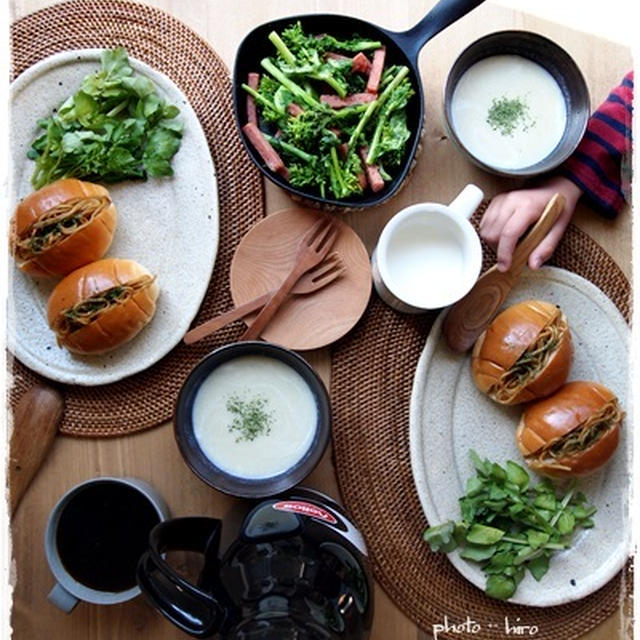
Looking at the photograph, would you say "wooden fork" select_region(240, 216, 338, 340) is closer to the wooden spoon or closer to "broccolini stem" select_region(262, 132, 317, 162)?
"broccolini stem" select_region(262, 132, 317, 162)

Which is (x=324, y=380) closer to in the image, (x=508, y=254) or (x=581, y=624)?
(x=508, y=254)

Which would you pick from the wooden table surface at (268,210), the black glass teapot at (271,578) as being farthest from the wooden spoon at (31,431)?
the black glass teapot at (271,578)

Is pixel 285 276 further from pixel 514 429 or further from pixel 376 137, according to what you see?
pixel 514 429

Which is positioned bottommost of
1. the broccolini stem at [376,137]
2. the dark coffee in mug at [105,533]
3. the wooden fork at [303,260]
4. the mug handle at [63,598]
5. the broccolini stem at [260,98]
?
the mug handle at [63,598]

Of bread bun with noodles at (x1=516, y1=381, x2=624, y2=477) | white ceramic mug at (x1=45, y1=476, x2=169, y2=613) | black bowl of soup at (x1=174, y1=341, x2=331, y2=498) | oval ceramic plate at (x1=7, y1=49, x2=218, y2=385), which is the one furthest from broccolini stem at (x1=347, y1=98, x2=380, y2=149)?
white ceramic mug at (x1=45, y1=476, x2=169, y2=613)

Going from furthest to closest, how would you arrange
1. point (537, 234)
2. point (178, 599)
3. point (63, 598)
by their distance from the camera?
point (537, 234)
point (63, 598)
point (178, 599)

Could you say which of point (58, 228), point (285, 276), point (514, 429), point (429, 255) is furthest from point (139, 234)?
point (514, 429)

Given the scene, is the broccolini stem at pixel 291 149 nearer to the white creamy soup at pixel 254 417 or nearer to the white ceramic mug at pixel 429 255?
the white ceramic mug at pixel 429 255
